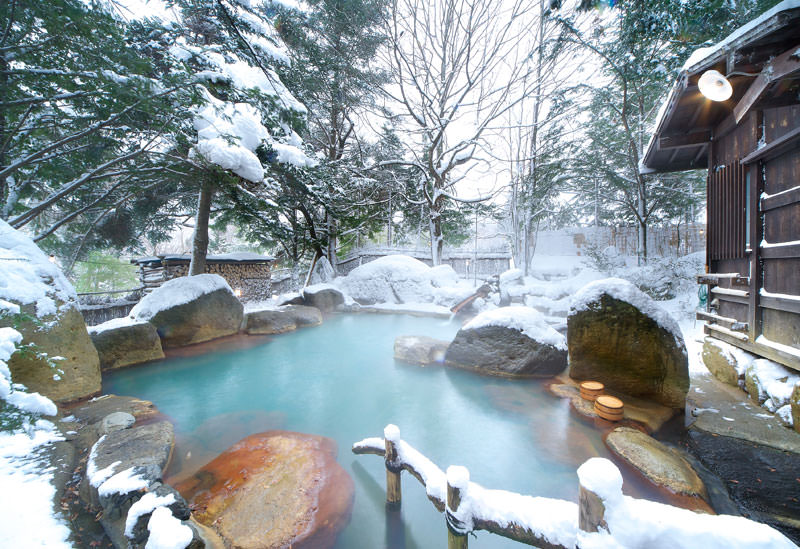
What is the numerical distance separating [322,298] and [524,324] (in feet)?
27.0

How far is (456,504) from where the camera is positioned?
1774 mm

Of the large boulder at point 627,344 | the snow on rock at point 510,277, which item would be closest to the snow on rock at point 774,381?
the large boulder at point 627,344

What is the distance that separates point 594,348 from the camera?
15.3 feet

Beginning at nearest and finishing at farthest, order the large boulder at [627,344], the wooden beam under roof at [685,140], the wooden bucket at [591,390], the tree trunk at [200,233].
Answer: the large boulder at [627,344] → the wooden bucket at [591,390] → the wooden beam under roof at [685,140] → the tree trunk at [200,233]

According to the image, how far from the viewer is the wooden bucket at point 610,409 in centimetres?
383

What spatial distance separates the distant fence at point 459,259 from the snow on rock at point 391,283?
4081 mm

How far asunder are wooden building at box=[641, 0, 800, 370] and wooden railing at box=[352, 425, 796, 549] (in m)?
3.44

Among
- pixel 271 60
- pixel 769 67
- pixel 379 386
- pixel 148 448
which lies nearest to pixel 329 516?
pixel 148 448

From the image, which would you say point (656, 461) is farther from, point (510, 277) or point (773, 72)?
point (510, 277)

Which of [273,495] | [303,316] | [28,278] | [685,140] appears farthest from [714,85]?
[303,316]

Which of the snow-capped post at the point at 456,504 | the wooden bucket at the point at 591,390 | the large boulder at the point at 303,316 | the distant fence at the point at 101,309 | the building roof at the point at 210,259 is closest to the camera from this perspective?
the snow-capped post at the point at 456,504

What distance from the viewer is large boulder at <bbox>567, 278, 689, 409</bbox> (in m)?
4.02

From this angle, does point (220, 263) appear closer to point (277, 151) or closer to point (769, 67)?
point (277, 151)

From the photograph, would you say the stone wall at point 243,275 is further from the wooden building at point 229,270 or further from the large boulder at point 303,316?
the large boulder at point 303,316
